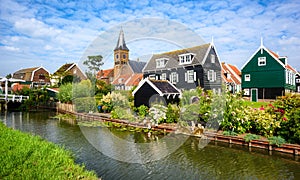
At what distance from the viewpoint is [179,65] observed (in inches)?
1015

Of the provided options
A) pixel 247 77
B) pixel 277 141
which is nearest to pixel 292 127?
pixel 277 141

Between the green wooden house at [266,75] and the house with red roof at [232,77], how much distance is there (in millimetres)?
2486

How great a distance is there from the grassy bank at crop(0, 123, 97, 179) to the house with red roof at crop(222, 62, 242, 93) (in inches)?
1067

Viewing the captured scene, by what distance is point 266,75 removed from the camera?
91.1 feet

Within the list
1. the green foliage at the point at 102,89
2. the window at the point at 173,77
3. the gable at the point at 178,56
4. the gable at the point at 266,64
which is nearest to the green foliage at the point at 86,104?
the green foliage at the point at 102,89

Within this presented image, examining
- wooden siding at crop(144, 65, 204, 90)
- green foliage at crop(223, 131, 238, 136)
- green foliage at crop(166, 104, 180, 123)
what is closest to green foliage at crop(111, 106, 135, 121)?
green foliage at crop(166, 104, 180, 123)

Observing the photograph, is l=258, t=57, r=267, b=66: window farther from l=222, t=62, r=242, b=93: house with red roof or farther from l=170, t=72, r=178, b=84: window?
l=170, t=72, r=178, b=84: window

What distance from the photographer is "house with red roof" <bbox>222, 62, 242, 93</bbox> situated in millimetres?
32219

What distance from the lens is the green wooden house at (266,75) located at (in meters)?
26.8

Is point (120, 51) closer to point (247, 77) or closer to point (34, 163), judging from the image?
point (34, 163)

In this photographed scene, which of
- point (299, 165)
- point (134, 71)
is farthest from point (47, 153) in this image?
point (134, 71)

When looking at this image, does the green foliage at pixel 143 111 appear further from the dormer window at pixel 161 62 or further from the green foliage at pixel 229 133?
the dormer window at pixel 161 62

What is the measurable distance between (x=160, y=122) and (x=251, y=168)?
8675 millimetres

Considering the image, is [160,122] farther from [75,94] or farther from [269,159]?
[75,94]
